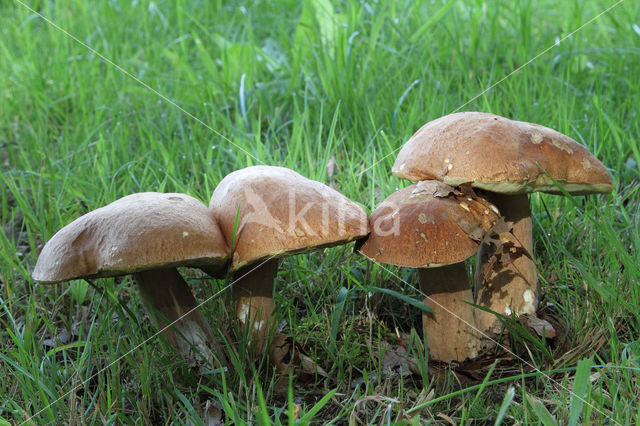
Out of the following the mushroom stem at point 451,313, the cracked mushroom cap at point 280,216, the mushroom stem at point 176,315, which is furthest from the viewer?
the mushroom stem at point 451,313

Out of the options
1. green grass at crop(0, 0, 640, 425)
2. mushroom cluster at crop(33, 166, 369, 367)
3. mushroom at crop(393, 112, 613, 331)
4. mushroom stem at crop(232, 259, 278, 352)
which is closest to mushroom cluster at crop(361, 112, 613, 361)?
mushroom at crop(393, 112, 613, 331)

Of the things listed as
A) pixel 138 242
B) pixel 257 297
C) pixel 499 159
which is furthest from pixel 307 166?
pixel 138 242

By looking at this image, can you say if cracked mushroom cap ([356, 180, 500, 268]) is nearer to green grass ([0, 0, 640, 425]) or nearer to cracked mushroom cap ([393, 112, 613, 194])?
cracked mushroom cap ([393, 112, 613, 194])

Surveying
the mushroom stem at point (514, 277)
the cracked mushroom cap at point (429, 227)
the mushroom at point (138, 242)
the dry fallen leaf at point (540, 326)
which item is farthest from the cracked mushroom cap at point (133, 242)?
the dry fallen leaf at point (540, 326)

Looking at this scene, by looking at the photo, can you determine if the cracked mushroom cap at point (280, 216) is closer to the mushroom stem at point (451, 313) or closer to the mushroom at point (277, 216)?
the mushroom at point (277, 216)

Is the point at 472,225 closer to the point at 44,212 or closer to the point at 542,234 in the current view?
the point at 542,234

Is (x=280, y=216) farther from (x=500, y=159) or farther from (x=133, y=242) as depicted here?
(x=500, y=159)

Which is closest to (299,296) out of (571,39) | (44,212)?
(44,212)
